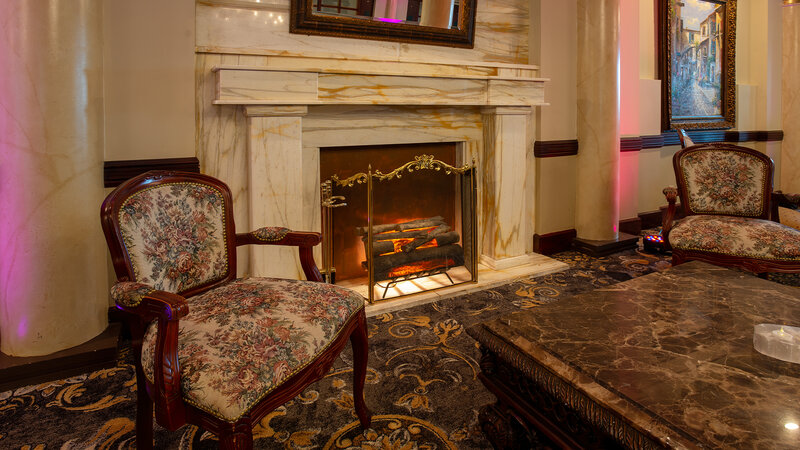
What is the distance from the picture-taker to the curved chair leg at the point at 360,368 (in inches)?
62.0

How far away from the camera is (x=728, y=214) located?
2908mm

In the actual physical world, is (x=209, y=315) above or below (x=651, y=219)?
below

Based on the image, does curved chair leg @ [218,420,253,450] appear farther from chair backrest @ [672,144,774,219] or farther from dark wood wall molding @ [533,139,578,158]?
dark wood wall molding @ [533,139,578,158]

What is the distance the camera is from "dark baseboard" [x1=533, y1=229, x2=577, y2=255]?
367cm

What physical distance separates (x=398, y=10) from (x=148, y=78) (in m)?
1.45

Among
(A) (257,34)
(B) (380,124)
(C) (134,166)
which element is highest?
(A) (257,34)

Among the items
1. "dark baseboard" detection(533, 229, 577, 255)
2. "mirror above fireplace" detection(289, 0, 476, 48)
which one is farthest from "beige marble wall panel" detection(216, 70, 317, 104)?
"dark baseboard" detection(533, 229, 577, 255)

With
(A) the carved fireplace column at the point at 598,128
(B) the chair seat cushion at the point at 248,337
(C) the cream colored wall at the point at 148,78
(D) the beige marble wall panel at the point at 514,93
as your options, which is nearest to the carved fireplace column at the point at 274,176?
(C) the cream colored wall at the point at 148,78

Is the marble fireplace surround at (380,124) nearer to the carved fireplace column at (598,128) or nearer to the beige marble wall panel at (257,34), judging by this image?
the beige marble wall panel at (257,34)

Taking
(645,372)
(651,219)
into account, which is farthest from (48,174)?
(651,219)

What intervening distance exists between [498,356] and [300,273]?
1.55m

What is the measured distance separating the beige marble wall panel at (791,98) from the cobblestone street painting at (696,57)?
0.63 m

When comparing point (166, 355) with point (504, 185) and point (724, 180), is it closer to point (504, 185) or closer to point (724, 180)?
point (504, 185)

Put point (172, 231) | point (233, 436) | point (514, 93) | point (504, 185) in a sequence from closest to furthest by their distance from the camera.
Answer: point (233, 436)
point (172, 231)
point (514, 93)
point (504, 185)
